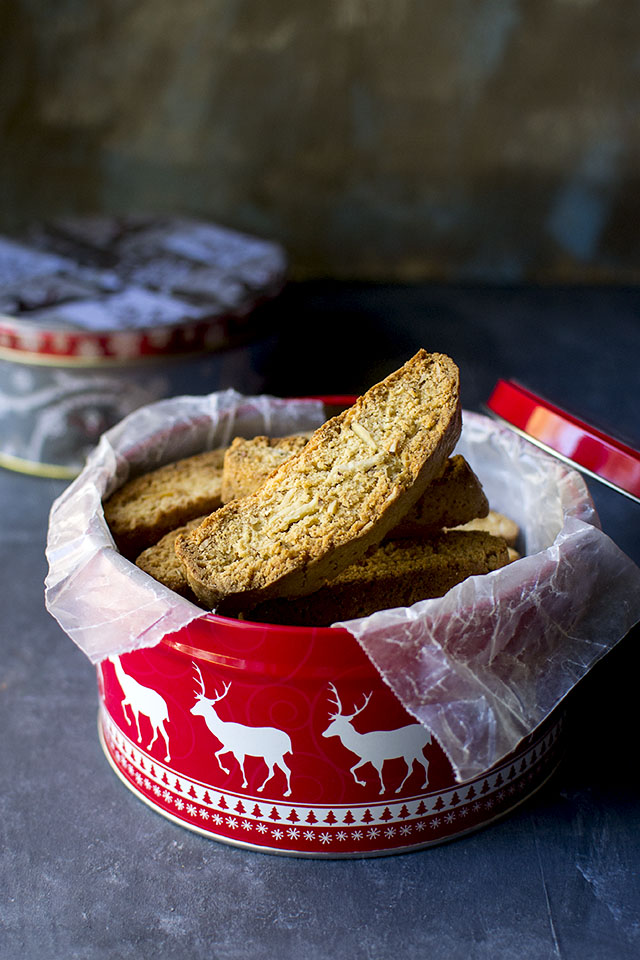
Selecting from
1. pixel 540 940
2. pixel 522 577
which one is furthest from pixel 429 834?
pixel 522 577

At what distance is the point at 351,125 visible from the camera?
212 cm

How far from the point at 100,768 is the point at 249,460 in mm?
334

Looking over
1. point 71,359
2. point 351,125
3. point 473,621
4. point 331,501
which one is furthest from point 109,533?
point 351,125

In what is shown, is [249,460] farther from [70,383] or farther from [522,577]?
[70,383]

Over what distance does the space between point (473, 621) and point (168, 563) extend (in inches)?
10.9

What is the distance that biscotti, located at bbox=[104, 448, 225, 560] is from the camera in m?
0.89

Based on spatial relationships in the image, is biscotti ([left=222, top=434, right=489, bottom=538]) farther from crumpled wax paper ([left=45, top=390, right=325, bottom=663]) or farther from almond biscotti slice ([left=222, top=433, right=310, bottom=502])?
crumpled wax paper ([left=45, top=390, right=325, bottom=663])

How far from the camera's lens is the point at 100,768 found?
35.9 inches

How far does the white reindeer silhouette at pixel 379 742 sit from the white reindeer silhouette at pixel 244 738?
4cm

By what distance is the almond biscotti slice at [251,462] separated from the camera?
85cm

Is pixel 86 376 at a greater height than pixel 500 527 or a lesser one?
lesser

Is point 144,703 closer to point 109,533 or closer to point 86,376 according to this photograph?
point 109,533

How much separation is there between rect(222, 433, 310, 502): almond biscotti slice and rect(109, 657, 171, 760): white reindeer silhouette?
0.19 meters

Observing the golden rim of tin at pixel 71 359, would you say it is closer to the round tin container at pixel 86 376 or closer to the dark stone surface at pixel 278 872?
the round tin container at pixel 86 376
